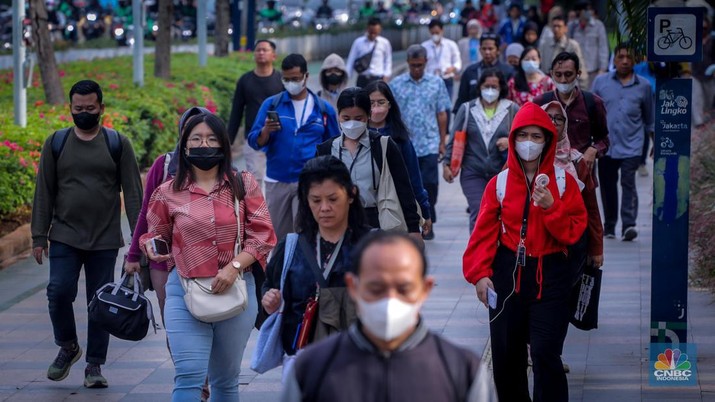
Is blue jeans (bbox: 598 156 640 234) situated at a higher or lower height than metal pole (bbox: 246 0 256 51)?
lower

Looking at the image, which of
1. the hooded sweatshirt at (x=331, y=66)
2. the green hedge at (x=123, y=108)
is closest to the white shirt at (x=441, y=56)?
the green hedge at (x=123, y=108)

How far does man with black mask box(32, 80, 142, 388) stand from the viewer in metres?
7.16

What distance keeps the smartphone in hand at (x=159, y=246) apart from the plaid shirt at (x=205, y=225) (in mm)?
32

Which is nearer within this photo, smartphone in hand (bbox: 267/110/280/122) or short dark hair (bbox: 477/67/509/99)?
smartphone in hand (bbox: 267/110/280/122)

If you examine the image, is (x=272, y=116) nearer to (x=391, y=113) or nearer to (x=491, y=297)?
(x=391, y=113)

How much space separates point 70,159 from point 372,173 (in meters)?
1.61

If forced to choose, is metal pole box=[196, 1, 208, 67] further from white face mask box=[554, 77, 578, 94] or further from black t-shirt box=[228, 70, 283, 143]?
white face mask box=[554, 77, 578, 94]

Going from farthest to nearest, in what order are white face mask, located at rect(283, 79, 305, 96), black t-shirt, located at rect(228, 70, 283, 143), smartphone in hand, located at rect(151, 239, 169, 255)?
1. black t-shirt, located at rect(228, 70, 283, 143)
2. white face mask, located at rect(283, 79, 305, 96)
3. smartphone in hand, located at rect(151, 239, 169, 255)

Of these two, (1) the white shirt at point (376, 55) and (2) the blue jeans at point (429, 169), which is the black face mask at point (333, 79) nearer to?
(2) the blue jeans at point (429, 169)

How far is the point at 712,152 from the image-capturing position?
12078mm

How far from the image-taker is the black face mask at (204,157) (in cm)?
579

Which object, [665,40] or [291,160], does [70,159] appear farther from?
[665,40]

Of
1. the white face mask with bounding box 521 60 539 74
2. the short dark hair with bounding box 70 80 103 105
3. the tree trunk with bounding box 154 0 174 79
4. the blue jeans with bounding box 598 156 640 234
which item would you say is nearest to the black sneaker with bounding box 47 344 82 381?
the short dark hair with bounding box 70 80 103 105

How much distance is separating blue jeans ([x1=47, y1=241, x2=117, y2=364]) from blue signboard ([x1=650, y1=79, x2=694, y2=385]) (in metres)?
2.94
